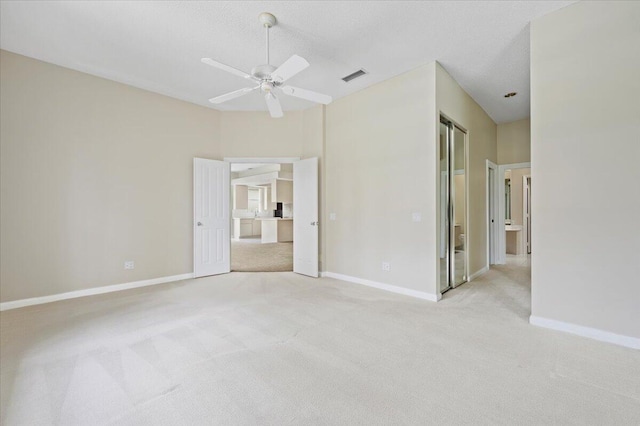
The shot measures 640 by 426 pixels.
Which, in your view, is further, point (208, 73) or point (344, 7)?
point (208, 73)

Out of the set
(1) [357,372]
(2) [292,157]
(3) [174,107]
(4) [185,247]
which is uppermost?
(3) [174,107]

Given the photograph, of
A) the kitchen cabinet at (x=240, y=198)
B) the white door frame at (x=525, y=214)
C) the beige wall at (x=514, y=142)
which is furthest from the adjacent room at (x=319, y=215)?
the kitchen cabinet at (x=240, y=198)

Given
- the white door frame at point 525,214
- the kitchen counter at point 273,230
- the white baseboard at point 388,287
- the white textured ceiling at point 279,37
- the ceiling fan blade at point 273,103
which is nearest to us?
the white textured ceiling at point 279,37

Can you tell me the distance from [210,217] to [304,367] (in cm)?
374

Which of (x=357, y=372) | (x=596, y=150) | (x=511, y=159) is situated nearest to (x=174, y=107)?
(x=357, y=372)

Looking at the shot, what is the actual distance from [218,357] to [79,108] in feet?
12.9

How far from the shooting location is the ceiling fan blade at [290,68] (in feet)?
8.04

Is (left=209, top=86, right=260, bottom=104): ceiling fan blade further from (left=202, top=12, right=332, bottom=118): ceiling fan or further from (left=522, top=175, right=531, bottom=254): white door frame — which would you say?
(left=522, top=175, right=531, bottom=254): white door frame

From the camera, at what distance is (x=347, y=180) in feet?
15.7

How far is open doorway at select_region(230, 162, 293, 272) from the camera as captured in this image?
30.6ft

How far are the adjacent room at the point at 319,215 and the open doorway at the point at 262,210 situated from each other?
3240 millimetres

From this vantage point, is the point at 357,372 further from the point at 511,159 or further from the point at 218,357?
the point at 511,159

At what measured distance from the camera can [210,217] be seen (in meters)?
5.19

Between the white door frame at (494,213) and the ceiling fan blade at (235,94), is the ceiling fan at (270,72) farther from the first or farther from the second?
the white door frame at (494,213)
